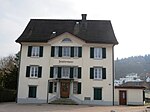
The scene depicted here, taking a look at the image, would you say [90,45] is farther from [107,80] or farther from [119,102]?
[119,102]

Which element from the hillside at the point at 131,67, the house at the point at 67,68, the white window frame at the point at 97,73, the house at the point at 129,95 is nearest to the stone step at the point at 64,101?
the house at the point at 67,68

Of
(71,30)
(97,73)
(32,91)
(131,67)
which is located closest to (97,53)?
(97,73)

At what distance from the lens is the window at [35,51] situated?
1464 inches

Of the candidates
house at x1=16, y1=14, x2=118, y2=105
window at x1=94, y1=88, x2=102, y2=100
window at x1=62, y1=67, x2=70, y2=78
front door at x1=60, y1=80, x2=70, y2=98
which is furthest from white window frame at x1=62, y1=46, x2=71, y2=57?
window at x1=94, y1=88, x2=102, y2=100

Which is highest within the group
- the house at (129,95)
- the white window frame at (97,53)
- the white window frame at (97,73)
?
the white window frame at (97,53)

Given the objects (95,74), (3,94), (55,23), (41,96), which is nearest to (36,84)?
(41,96)

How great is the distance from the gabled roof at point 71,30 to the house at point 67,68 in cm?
14

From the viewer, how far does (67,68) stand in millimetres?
36594

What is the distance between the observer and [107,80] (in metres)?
36.2

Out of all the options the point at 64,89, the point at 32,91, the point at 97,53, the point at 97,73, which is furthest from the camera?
the point at 97,53

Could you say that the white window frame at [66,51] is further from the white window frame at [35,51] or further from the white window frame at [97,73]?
the white window frame at [97,73]

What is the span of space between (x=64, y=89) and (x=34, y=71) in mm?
4880

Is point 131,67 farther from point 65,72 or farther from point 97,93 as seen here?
point 65,72

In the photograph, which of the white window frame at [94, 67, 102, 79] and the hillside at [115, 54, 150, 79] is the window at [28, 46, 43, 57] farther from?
the hillside at [115, 54, 150, 79]
